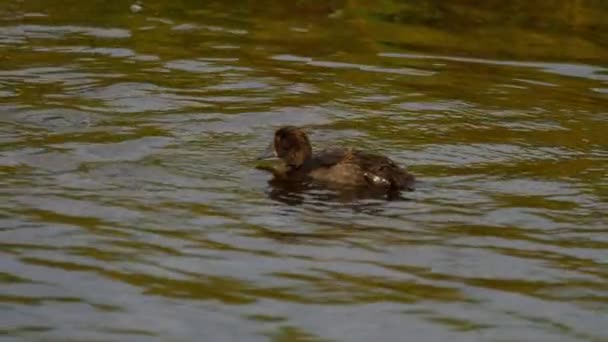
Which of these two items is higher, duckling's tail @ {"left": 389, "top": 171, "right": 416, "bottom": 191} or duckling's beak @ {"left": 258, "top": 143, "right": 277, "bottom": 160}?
duckling's beak @ {"left": 258, "top": 143, "right": 277, "bottom": 160}

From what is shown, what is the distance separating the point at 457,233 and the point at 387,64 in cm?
633

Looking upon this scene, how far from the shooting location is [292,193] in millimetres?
11844

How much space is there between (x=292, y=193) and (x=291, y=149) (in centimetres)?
82

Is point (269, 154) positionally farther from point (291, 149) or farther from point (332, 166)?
point (332, 166)

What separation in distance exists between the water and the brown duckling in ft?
0.86

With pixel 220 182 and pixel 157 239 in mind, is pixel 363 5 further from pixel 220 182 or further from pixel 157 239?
pixel 157 239

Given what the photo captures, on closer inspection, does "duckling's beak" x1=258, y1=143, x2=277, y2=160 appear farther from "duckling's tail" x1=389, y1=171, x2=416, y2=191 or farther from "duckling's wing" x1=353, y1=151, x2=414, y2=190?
"duckling's tail" x1=389, y1=171, x2=416, y2=191

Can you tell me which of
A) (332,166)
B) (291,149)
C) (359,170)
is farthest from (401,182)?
(291,149)

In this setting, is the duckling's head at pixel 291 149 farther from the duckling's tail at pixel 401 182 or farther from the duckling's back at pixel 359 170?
the duckling's tail at pixel 401 182

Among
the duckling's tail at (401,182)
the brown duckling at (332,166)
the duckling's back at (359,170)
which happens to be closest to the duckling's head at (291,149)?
the brown duckling at (332,166)

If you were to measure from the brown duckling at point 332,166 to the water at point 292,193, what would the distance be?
0.86ft

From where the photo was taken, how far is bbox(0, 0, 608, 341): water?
355 inches

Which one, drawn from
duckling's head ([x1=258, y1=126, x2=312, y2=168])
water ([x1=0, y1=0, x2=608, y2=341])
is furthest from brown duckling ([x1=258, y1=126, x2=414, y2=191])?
water ([x1=0, y1=0, x2=608, y2=341])

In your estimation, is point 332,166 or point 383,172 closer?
point 383,172
